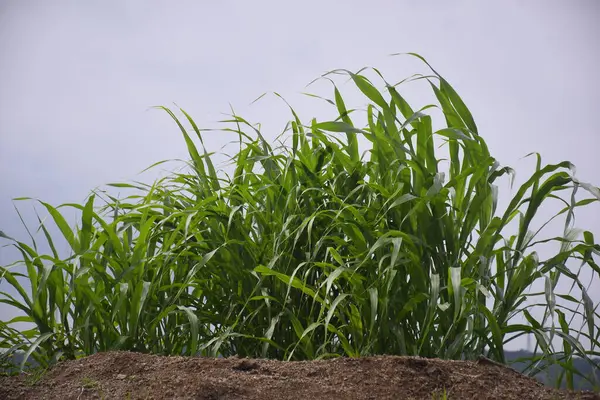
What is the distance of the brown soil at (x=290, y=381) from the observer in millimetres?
1703

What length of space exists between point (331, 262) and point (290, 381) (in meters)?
0.75

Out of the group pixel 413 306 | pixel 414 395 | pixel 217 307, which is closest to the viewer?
pixel 414 395

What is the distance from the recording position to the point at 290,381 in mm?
1771

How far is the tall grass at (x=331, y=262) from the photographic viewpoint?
2.20 metres

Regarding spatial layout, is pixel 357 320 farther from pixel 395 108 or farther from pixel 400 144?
pixel 395 108

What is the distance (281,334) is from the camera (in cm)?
249

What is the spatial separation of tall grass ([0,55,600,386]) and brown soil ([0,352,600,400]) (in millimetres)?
219

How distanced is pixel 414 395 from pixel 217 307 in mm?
1142

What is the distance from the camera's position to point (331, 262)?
2461 mm

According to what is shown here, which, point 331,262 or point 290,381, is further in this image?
point 331,262

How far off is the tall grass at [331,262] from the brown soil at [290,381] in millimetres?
219

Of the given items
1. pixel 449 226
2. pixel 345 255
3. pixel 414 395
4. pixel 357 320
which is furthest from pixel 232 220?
pixel 414 395

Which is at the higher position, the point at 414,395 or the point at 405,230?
the point at 405,230

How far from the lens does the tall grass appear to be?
2199 mm
